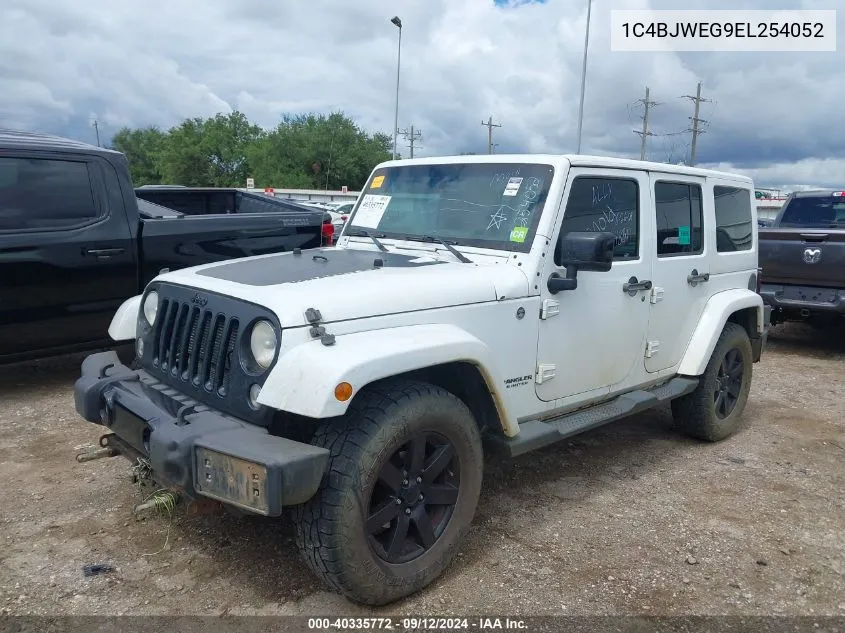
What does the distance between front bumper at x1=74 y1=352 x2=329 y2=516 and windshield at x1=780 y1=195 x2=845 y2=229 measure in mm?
8675

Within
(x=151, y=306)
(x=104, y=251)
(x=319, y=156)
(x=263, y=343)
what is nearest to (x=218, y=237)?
(x=104, y=251)

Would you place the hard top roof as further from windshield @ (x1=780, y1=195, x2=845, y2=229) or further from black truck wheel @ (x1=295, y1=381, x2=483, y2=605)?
windshield @ (x1=780, y1=195, x2=845, y2=229)

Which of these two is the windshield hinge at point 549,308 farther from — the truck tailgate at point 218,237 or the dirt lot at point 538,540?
the truck tailgate at point 218,237

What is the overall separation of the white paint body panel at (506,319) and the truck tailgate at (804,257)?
10.6ft

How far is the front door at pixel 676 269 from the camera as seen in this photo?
418 centimetres

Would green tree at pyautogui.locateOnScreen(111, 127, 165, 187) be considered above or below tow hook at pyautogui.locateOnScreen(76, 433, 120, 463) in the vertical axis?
above

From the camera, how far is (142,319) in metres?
3.39

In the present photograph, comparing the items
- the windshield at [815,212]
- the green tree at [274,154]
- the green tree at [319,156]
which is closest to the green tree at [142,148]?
the green tree at [274,154]

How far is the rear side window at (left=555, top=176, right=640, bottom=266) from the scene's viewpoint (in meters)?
3.58

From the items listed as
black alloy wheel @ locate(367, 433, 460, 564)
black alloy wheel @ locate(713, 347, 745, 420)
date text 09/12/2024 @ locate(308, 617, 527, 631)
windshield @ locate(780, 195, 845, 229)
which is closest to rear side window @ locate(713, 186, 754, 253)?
black alloy wheel @ locate(713, 347, 745, 420)

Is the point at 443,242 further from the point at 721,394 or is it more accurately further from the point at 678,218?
the point at 721,394

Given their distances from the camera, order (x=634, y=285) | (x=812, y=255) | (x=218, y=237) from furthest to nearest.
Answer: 1. (x=812, y=255)
2. (x=218, y=237)
3. (x=634, y=285)

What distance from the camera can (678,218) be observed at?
436 centimetres

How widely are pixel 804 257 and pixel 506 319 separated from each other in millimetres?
5724
